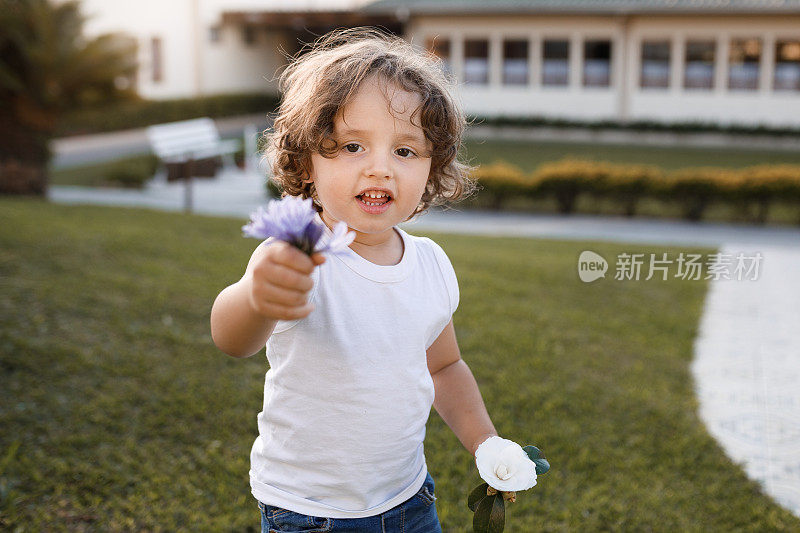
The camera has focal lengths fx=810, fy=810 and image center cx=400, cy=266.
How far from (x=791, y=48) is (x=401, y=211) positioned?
2414 centimetres

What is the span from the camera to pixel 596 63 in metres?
23.7

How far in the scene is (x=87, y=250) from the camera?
249 inches

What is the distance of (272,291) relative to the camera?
1.27 metres

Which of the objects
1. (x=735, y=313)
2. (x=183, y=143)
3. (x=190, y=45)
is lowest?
(x=735, y=313)

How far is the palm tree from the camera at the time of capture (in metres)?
8.84

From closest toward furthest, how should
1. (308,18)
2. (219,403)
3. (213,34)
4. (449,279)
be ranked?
(449,279) < (219,403) < (308,18) < (213,34)

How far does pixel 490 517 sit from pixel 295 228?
2.86 ft

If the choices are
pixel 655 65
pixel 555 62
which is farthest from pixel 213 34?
pixel 655 65

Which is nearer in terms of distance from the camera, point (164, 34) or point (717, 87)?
point (717, 87)

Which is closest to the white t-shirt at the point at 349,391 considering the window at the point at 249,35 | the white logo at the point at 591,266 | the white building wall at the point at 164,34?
the white logo at the point at 591,266

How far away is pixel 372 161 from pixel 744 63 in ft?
78.6

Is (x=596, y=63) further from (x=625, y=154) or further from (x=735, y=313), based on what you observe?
(x=735, y=313)

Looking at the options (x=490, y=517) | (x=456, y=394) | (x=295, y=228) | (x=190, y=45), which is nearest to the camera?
(x=295, y=228)

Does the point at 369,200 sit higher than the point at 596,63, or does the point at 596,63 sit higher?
the point at 369,200
